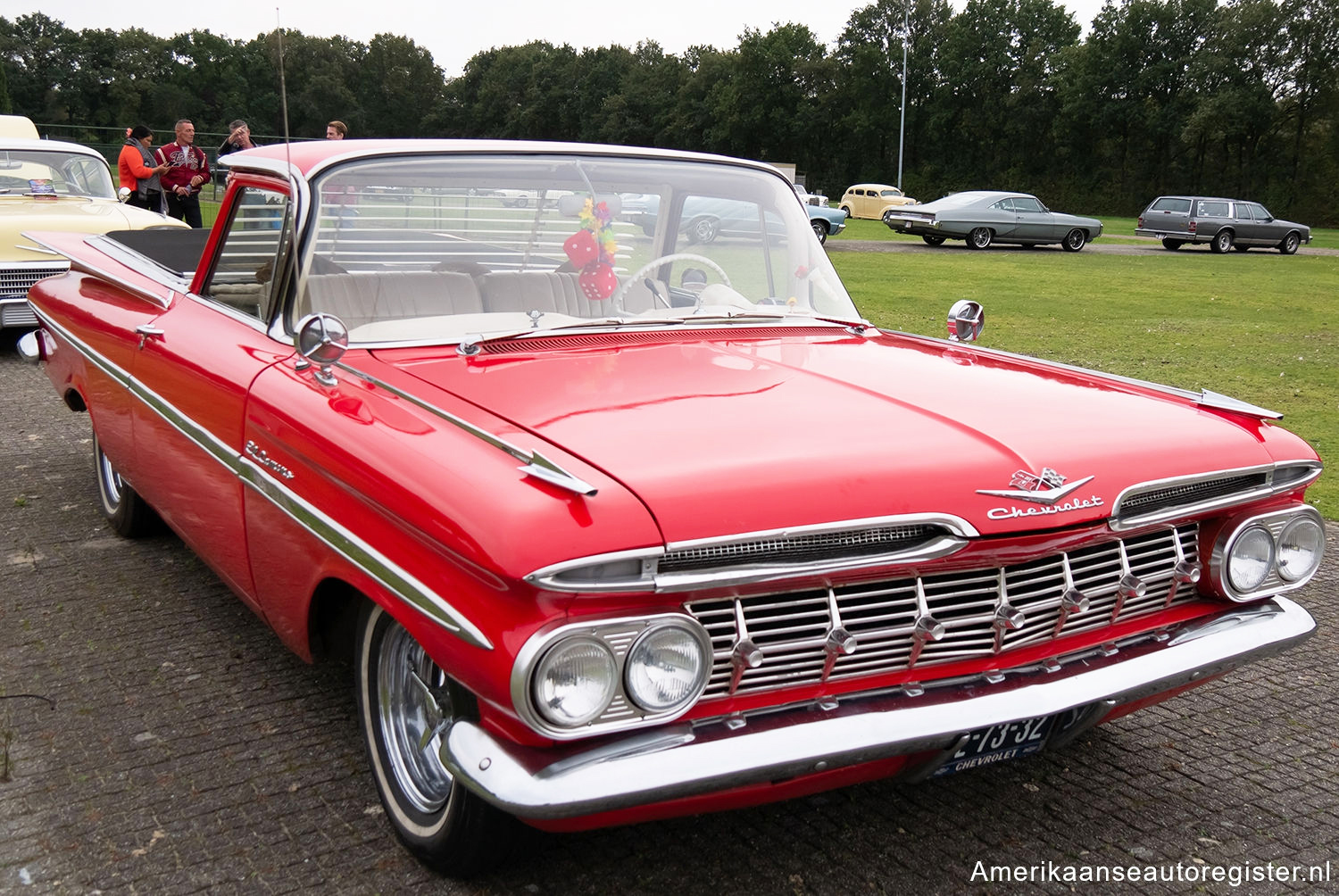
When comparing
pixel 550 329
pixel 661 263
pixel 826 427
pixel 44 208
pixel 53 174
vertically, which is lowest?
pixel 826 427

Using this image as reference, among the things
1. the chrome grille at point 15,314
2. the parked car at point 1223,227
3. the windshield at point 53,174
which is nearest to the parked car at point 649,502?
the chrome grille at point 15,314

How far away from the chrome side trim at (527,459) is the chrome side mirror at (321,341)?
308 millimetres

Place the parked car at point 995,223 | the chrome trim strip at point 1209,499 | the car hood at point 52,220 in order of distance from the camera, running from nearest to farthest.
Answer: the chrome trim strip at point 1209,499 → the car hood at point 52,220 → the parked car at point 995,223

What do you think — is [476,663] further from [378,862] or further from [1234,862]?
[1234,862]

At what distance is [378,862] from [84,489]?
12.4ft

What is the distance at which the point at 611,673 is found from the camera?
2.08 metres

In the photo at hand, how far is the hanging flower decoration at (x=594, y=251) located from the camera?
138 inches

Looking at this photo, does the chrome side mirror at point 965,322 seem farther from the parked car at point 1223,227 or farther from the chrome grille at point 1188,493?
the parked car at point 1223,227

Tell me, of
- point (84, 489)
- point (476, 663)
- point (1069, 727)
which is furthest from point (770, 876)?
point (84, 489)

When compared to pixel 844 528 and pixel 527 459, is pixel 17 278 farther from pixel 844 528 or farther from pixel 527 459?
pixel 844 528

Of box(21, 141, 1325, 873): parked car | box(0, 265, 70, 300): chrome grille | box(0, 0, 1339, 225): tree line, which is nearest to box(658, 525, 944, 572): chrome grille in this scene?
box(21, 141, 1325, 873): parked car

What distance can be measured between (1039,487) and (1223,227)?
2994cm

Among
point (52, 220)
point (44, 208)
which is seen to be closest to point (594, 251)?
point (52, 220)

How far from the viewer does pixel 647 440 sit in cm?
238
